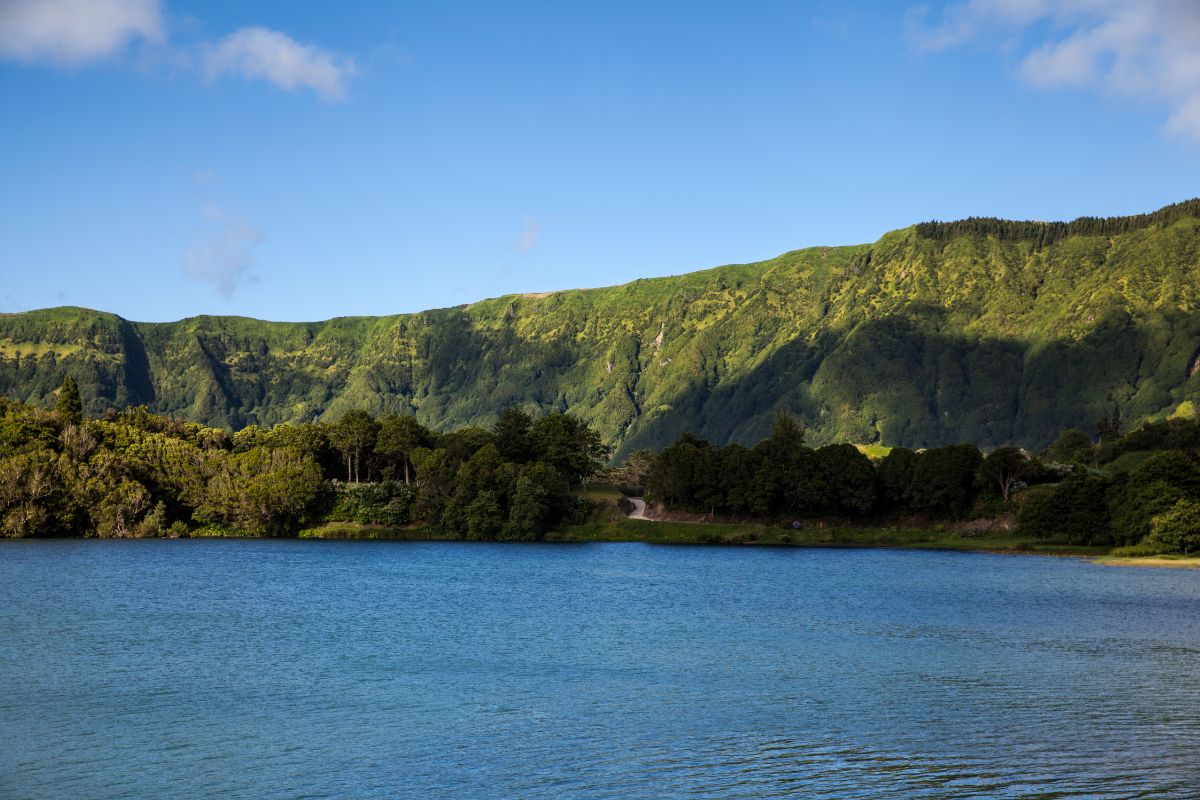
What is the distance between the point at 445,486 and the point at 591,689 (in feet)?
356

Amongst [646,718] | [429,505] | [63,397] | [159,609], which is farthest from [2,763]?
[63,397]

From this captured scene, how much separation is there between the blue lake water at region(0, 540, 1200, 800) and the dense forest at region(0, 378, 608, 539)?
45.5 meters

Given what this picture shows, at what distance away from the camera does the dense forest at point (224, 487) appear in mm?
141500

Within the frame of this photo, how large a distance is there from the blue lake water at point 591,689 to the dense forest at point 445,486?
45.1 meters

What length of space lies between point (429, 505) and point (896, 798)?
126 m

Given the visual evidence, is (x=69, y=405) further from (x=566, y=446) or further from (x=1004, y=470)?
(x=1004, y=470)

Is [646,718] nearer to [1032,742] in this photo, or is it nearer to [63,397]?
[1032,742]

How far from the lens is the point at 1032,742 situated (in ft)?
133

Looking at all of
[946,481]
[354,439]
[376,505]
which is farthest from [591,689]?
[354,439]

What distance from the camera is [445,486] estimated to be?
156750 mm

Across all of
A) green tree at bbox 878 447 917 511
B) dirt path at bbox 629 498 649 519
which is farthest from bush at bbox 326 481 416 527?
green tree at bbox 878 447 917 511

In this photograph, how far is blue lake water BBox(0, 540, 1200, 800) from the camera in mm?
35781

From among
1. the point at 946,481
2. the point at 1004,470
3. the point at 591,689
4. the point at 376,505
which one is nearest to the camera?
the point at 591,689

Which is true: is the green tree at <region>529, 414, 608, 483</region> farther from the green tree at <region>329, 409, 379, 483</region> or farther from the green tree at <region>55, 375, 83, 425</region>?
the green tree at <region>55, 375, 83, 425</region>
